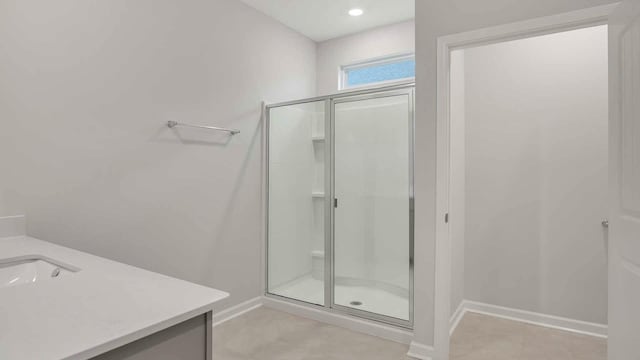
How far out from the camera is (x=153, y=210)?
95.7 inches

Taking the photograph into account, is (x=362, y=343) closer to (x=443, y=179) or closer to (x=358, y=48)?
(x=443, y=179)

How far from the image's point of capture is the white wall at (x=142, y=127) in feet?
5.99

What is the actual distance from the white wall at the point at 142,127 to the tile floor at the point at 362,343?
45 cm

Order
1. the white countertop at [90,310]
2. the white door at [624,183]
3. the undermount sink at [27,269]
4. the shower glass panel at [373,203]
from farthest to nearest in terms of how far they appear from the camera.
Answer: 1. the shower glass panel at [373,203]
2. the white door at [624,183]
3. the undermount sink at [27,269]
4. the white countertop at [90,310]

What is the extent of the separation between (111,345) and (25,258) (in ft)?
3.27

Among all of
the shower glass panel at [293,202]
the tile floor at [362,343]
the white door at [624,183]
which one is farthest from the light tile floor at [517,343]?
the shower glass panel at [293,202]

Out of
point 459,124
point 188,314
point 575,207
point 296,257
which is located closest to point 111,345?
point 188,314

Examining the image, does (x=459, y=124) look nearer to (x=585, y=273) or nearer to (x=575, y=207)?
(x=575, y=207)

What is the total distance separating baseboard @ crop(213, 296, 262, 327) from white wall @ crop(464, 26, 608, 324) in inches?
76.0

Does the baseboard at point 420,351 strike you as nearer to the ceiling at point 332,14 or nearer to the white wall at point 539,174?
the white wall at point 539,174

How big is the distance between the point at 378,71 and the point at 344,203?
1.61 metres

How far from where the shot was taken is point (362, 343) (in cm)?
254

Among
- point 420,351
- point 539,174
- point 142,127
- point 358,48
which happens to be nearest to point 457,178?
point 539,174

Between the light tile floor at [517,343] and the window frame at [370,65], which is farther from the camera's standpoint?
the window frame at [370,65]
